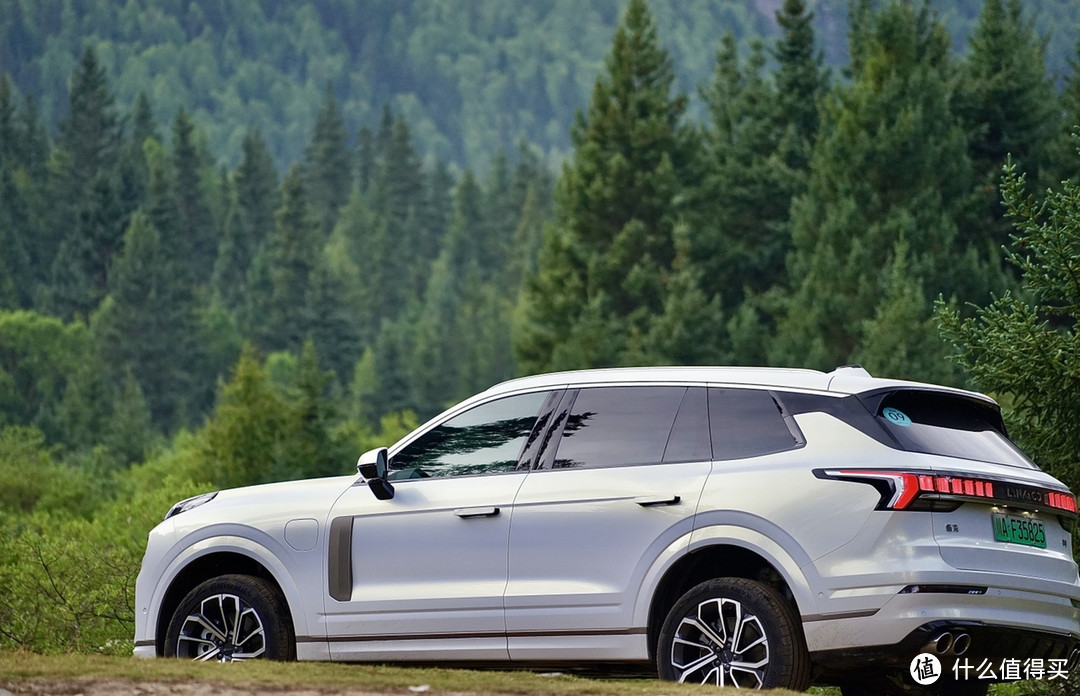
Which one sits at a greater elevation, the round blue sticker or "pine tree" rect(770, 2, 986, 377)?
"pine tree" rect(770, 2, 986, 377)

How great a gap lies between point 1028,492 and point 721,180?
54.6m

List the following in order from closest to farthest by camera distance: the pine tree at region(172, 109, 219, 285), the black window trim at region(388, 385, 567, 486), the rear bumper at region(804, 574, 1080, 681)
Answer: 1. the rear bumper at region(804, 574, 1080, 681)
2. the black window trim at region(388, 385, 567, 486)
3. the pine tree at region(172, 109, 219, 285)

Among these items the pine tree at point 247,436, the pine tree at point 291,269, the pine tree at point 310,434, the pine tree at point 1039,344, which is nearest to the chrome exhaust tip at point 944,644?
the pine tree at point 1039,344

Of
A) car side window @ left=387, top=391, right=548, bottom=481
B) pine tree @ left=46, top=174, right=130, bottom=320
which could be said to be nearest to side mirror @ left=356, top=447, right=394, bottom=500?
car side window @ left=387, top=391, right=548, bottom=481

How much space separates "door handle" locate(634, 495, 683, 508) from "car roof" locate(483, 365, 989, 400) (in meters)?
0.60

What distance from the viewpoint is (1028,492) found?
7781mm

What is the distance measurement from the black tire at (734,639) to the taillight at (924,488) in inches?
25.5

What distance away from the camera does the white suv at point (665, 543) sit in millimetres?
7441

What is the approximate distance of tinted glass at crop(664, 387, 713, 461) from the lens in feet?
26.3

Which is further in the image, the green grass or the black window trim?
the black window trim

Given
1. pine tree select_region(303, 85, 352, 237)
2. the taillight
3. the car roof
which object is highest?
pine tree select_region(303, 85, 352, 237)

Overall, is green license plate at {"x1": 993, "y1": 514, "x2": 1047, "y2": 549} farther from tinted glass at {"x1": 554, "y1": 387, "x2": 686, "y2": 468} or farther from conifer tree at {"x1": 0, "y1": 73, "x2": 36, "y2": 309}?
conifer tree at {"x1": 0, "y1": 73, "x2": 36, "y2": 309}

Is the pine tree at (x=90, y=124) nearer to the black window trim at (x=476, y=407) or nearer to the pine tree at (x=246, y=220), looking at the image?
the pine tree at (x=246, y=220)

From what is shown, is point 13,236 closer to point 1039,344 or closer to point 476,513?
point 1039,344
